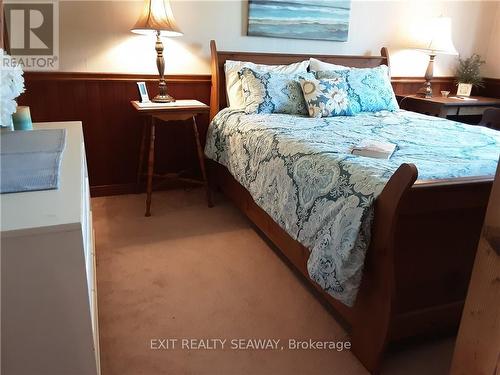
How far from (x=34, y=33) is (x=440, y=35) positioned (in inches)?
125

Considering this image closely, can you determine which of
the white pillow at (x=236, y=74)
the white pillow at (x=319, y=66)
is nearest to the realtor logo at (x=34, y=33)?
the white pillow at (x=236, y=74)

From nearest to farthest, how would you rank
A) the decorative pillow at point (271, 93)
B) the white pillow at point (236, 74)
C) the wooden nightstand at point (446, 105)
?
the decorative pillow at point (271, 93) < the white pillow at point (236, 74) < the wooden nightstand at point (446, 105)

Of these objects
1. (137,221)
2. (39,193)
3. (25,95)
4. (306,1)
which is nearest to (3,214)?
(39,193)

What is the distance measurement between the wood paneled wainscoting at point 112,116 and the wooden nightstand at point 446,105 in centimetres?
191

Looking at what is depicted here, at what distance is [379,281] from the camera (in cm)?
132

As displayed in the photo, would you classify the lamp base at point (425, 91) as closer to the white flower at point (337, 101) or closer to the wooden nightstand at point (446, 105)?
the wooden nightstand at point (446, 105)

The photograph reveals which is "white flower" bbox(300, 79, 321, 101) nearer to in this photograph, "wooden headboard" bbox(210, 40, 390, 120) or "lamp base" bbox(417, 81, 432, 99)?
"wooden headboard" bbox(210, 40, 390, 120)

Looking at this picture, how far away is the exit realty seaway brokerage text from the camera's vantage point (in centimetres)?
155

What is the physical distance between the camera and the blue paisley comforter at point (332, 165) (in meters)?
1.35

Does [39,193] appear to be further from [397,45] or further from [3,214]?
[397,45]

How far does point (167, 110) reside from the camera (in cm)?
254

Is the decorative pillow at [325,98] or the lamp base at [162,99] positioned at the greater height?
the decorative pillow at [325,98]

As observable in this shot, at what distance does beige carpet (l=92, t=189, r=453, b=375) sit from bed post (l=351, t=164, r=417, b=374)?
0.11 m

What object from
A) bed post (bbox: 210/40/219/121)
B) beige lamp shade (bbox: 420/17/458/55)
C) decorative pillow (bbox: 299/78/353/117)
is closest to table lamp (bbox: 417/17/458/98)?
beige lamp shade (bbox: 420/17/458/55)
